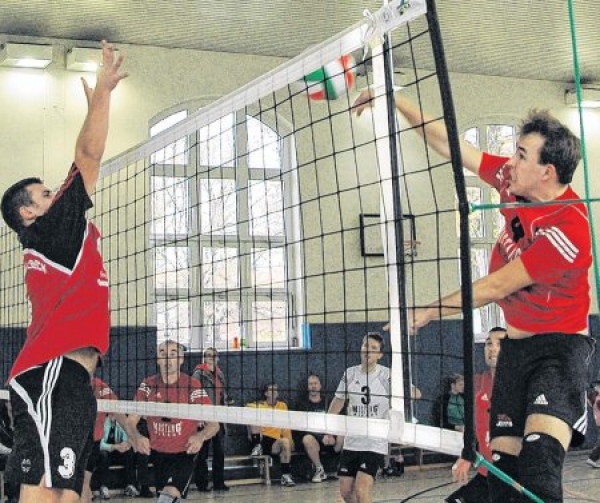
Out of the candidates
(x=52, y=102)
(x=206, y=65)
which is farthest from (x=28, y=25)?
(x=206, y=65)

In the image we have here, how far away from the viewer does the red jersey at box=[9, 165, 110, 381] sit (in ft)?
12.4

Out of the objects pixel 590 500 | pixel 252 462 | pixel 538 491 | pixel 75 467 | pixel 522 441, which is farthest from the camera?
pixel 252 462

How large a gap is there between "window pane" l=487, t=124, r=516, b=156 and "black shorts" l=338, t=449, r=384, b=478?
8919mm

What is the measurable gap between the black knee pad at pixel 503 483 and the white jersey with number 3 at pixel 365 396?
294cm

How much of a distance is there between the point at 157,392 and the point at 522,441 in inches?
177

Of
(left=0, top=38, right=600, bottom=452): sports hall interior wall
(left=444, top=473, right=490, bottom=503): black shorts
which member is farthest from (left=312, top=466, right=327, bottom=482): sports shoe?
(left=444, top=473, right=490, bottom=503): black shorts

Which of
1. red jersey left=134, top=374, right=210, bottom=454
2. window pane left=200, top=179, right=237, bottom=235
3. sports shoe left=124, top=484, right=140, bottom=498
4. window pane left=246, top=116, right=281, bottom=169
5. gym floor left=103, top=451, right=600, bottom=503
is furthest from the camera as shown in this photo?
window pane left=246, top=116, right=281, bottom=169

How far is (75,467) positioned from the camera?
3.67 meters

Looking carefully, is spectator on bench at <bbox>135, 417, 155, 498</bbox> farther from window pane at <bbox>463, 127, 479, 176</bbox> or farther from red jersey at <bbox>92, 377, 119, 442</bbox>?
window pane at <bbox>463, 127, 479, 176</bbox>

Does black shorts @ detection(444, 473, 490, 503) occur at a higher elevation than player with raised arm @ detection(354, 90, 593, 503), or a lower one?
lower

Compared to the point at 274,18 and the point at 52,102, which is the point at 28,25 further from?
the point at 274,18

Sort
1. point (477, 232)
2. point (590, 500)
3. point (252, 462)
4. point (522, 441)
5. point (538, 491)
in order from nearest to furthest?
point (538, 491) → point (522, 441) → point (590, 500) → point (252, 462) → point (477, 232)

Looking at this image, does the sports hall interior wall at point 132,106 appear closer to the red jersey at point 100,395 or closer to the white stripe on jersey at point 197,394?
the red jersey at point 100,395

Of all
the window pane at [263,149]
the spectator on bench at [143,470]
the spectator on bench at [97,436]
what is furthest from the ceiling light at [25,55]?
the spectator on bench at [97,436]
